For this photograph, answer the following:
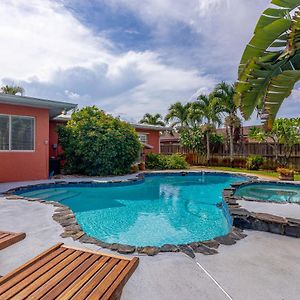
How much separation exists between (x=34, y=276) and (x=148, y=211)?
6.25 meters

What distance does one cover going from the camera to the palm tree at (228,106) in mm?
21469

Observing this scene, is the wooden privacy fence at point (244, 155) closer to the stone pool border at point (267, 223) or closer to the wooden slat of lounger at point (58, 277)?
the stone pool border at point (267, 223)

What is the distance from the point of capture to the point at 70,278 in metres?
2.39

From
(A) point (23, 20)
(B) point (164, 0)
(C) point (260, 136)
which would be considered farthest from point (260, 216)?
(C) point (260, 136)

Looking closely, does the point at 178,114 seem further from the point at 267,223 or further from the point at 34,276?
the point at 34,276

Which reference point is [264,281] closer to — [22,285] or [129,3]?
[22,285]

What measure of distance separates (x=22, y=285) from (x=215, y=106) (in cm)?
2182

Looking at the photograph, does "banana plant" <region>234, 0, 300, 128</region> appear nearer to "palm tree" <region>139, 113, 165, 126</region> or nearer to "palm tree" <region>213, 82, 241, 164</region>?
"palm tree" <region>213, 82, 241, 164</region>

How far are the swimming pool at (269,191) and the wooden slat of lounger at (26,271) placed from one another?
8.63 metres

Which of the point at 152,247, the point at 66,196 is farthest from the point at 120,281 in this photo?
the point at 66,196

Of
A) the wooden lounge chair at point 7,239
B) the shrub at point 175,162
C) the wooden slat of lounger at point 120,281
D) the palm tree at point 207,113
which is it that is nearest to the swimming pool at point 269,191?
the shrub at point 175,162

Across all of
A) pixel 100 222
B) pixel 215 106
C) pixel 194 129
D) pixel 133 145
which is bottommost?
pixel 100 222

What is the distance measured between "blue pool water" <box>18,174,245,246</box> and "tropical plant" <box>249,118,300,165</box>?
303 inches

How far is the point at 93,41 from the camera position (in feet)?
35.6
